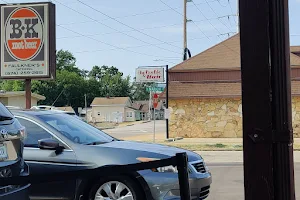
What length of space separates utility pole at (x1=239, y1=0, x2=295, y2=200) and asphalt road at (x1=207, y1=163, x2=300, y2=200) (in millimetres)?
5890

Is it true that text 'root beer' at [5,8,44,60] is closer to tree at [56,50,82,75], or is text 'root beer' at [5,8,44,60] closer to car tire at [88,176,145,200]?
car tire at [88,176,145,200]

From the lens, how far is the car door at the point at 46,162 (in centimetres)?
602

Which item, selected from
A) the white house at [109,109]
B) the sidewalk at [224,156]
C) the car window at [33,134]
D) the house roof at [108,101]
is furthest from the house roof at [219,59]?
the house roof at [108,101]

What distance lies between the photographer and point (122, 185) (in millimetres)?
5980

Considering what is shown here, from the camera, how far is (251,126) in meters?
2.29

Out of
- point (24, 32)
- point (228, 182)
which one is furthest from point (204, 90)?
point (228, 182)

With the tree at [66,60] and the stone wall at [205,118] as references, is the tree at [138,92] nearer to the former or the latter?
the tree at [66,60]

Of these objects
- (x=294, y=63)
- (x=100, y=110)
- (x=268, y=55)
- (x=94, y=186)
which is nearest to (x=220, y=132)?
(x=294, y=63)

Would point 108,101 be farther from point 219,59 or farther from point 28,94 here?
point 28,94

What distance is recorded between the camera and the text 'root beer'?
16.4 metres

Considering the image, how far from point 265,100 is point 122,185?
402 centimetres

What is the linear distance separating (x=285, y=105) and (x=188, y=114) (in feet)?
84.5

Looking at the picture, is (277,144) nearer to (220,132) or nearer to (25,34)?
(25,34)

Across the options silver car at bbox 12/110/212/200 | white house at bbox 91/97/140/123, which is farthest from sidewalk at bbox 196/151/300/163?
white house at bbox 91/97/140/123
